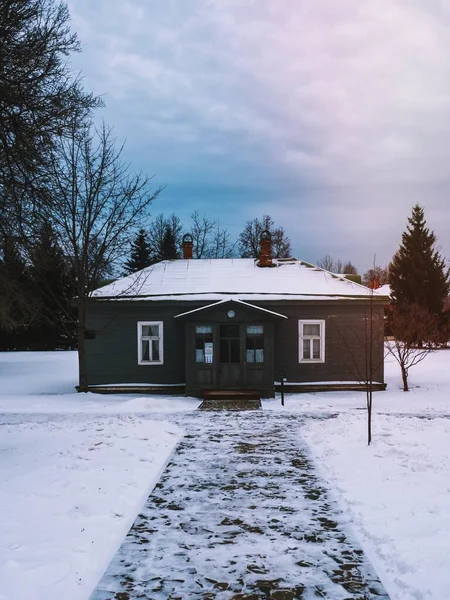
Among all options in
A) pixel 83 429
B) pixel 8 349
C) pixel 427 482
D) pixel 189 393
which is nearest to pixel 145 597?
pixel 427 482

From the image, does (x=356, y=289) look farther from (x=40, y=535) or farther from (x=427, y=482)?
(x=40, y=535)

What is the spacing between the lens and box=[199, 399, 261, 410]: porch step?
1566 centimetres

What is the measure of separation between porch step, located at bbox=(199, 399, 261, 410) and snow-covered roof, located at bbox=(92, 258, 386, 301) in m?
4.06

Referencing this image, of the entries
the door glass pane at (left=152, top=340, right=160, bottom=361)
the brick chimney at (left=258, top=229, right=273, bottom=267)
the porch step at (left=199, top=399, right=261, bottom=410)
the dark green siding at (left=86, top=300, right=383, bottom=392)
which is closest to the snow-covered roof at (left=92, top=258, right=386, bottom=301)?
the brick chimney at (left=258, top=229, right=273, bottom=267)

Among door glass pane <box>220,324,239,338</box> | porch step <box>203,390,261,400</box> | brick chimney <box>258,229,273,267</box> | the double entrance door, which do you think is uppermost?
brick chimney <box>258,229,273,267</box>

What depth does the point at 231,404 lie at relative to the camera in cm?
1669

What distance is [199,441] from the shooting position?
1045cm

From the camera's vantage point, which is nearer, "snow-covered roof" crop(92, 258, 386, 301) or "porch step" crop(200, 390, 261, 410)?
"porch step" crop(200, 390, 261, 410)

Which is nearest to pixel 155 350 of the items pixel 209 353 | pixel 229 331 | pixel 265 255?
pixel 209 353

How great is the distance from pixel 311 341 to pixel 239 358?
3.01m

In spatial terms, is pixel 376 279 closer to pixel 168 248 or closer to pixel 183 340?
pixel 183 340

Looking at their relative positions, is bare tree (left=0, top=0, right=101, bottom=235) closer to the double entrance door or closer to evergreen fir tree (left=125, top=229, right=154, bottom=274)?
the double entrance door

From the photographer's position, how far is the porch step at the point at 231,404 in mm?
15664

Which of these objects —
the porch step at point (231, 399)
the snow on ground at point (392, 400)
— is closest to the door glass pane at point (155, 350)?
the porch step at point (231, 399)
